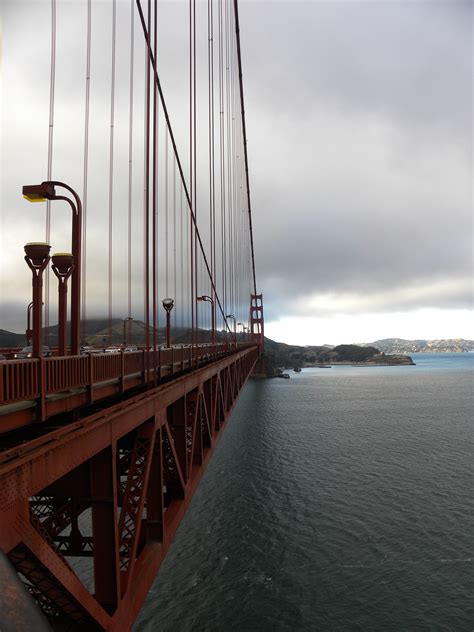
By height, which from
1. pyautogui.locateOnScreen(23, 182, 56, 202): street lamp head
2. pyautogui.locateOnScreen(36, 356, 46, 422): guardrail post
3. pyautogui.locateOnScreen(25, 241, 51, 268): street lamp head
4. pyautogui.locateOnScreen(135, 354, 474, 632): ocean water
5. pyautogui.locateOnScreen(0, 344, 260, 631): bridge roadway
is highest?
pyautogui.locateOnScreen(23, 182, 56, 202): street lamp head

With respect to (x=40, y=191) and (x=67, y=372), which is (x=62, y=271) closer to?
(x=40, y=191)

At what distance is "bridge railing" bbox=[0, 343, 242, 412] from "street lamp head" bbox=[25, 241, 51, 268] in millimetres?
2012

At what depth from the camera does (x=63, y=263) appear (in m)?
9.19

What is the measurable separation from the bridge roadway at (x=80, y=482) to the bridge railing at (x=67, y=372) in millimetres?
15

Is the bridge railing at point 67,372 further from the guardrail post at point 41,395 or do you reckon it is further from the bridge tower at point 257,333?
the bridge tower at point 257,333

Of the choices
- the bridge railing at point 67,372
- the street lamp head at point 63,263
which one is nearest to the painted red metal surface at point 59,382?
the bridge railing at point 67,372

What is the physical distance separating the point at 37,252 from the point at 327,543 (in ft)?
58.8

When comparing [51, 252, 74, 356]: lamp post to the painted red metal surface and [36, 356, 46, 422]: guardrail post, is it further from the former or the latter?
[36, 356, 46, 422]: guardrail post

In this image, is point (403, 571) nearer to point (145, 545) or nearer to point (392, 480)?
point (392, 480)

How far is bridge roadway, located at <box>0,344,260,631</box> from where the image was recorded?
3.97 meters

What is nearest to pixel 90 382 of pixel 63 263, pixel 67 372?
pixel 67 372

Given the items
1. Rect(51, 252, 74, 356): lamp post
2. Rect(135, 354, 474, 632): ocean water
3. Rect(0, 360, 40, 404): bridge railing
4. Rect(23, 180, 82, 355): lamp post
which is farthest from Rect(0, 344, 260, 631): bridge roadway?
Rect(135, 354, 474, 632): ocean water

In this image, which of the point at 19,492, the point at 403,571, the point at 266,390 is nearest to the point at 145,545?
the point at 19,492

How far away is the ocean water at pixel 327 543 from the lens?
14539 mm
